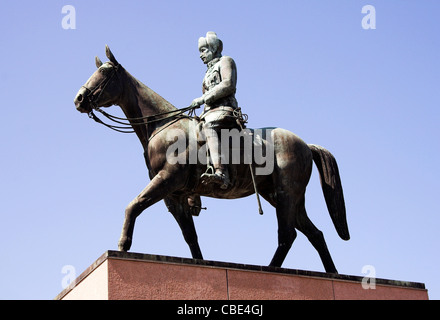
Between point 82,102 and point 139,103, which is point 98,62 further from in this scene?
point 139,103

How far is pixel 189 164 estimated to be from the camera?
12.2 m

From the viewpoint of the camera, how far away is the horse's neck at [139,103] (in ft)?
41.6

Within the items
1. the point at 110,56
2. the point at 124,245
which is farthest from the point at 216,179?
the point at 110,56

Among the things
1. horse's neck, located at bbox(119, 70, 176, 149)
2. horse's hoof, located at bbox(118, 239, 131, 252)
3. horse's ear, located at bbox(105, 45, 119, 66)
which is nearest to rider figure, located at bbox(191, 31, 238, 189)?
horse's neck, located at bbox(119, 70, 176, 149)

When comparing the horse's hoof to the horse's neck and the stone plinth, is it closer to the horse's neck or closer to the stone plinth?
the stone plinth

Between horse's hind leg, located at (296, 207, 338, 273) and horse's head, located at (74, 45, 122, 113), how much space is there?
332cm

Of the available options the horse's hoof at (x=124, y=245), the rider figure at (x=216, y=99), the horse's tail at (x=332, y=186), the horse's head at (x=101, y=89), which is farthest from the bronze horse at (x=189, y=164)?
the horse's hoof at (x=124, y=245)

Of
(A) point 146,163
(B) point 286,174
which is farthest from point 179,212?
(B) point 286,174

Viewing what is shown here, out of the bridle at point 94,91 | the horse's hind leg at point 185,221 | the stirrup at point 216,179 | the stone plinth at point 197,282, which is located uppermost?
the bridle at point 94,91

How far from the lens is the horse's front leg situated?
11.4 metres

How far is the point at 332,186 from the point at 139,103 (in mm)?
3259

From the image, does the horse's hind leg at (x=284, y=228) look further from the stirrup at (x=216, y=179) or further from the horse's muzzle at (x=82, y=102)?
the horse's muzzle at (x=82, y=102)

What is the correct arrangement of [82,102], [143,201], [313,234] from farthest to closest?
1. [313,234]
2. [82,102]
3. [143,201]
